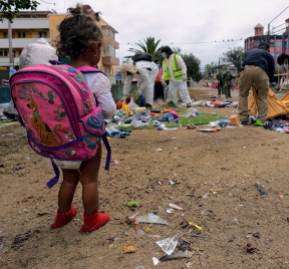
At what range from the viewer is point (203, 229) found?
2.97m

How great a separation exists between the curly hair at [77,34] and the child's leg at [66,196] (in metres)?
0.76

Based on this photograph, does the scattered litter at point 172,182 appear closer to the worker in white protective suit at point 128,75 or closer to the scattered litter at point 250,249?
the scattered litter at point 250,249

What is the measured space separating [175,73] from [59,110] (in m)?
10.8

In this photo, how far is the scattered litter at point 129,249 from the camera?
271 centimetres

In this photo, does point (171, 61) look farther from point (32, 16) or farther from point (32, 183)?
point (32, 16)

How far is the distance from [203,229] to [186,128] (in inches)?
180

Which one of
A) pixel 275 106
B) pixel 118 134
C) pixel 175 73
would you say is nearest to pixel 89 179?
pixel 118 134

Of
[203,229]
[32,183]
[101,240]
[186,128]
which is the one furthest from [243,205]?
[186,128]

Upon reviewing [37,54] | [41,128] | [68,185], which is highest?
[37,54]

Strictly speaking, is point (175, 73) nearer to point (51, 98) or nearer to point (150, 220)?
point (150, 220)

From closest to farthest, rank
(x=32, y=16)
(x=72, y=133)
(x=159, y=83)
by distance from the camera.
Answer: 1. (x=72, y=133)
2. (x=159, y=83)
3. (x=32, y=16)

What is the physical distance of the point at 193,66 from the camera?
216ft

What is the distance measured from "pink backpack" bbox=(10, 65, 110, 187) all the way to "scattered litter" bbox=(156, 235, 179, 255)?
69 cm

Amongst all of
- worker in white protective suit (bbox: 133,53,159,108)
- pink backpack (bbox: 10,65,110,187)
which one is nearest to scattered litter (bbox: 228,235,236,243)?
pink backpack (bbox: 10,65,110,187)
